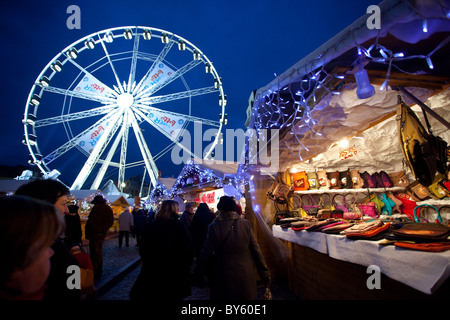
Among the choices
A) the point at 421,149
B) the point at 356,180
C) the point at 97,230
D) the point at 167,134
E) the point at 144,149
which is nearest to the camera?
the point at 421,149

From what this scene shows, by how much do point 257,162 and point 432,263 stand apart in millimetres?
2886

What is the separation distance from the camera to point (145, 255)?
2240 mm

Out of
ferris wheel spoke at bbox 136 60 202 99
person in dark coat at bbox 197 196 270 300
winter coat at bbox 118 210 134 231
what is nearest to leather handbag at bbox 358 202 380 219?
person in dark coat at bbox 197 196 270 300

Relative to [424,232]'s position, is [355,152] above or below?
above

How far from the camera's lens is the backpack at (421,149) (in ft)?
6.48

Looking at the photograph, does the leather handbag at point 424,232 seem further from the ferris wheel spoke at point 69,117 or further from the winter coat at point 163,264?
the ferris wheel spoke at point 69,117

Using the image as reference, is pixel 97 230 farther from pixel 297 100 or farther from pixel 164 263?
pixel 297 100

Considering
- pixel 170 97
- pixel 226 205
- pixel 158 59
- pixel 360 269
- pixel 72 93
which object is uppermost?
pixel 158 59

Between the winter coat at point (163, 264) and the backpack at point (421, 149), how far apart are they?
2.72 m

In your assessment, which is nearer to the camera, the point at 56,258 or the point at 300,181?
the point at 56,258

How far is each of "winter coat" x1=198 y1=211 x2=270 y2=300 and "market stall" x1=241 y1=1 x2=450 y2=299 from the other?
99cm

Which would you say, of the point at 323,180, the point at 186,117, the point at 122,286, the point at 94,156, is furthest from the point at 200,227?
the point at 94,156

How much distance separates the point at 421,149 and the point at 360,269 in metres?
1.46

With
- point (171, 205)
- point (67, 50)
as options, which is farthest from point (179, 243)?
point (67, 50)
